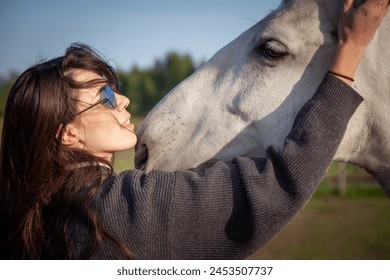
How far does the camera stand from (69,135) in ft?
4.46

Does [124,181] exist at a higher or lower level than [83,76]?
lower

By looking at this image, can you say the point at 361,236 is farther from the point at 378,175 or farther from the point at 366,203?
the point at 378,175

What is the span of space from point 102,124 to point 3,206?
0.39m

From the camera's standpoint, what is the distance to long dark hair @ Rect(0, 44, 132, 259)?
1249 millimetres

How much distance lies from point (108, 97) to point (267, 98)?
56cm

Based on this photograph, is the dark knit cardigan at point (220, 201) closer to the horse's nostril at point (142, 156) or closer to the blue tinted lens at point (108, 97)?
the blue tinted lens at point (108, 97)

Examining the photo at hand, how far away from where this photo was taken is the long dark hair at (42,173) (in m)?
1.25

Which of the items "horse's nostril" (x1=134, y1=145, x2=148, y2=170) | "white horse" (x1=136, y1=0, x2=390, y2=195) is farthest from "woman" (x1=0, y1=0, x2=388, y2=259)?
"horse's nostril" (x1=134, y1=145, x2=148, y2=170)

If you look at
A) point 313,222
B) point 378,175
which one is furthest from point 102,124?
point 313,222

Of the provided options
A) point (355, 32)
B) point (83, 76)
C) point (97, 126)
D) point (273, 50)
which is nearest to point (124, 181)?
point (97, 126)

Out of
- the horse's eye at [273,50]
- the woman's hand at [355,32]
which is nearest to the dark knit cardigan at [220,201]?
the woman's hand at [355,32]

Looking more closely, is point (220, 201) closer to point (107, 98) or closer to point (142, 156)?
point (107, 98)

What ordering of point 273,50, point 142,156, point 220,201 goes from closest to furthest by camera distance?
1. point 220,201
2. point 273,50
3. point 142,156

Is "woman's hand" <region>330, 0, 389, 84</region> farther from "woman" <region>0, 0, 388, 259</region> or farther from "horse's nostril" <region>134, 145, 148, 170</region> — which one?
"horse's nostril" <region>134, 145, 148, 170</region>
